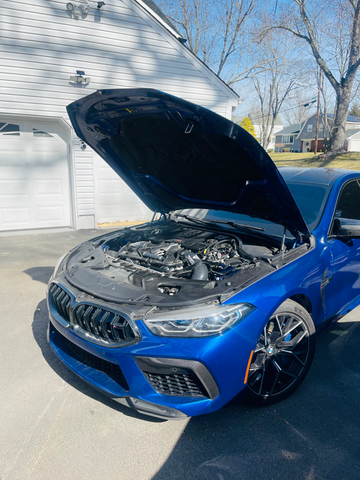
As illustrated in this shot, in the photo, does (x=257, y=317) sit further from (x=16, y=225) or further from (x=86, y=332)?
(x=16, y=225)

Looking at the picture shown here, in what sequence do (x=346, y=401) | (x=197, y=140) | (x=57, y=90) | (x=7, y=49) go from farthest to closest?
(x=57, y=90), (x=7, y=49), (x=197, y=140), (x=346, y=401)

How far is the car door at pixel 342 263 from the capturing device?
3.06 metres

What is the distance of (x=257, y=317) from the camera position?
2232 millimetres

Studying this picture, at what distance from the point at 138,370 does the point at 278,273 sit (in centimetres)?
116

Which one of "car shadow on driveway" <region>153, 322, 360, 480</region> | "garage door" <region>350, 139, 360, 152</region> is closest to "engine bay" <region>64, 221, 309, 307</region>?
"car shadow on driveway" <region>153, 322, 360, 480</region>

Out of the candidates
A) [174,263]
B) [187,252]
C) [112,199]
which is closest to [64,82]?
[112,199]

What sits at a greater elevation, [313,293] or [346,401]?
[313,293]

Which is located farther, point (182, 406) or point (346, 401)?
point (346, 401)

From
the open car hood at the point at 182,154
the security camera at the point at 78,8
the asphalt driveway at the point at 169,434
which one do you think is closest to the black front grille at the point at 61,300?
the asphalt driveway at the point at 169,434

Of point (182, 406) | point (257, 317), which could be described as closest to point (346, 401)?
→ point (257, 317)

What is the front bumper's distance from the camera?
205cm

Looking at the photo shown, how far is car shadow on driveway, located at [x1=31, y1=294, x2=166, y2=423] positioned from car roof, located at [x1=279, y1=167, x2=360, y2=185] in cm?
262

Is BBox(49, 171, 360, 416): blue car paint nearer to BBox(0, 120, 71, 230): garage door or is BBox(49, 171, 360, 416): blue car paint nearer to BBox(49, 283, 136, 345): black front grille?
BBox(49, 283, 136, 345): black front grille

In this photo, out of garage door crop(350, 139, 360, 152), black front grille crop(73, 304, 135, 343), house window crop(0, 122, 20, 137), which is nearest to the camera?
black front grille crop(73, 304, 135, 343)
